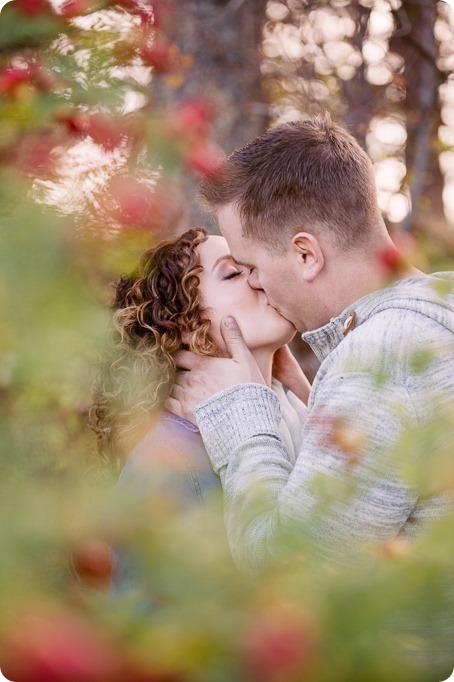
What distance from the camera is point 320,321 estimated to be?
6.86 ft

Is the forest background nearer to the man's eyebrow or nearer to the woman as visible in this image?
the man's eyebrow

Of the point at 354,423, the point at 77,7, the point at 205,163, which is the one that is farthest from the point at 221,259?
the point at 77,7

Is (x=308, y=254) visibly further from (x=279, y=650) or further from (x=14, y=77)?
(x=279, y=650)

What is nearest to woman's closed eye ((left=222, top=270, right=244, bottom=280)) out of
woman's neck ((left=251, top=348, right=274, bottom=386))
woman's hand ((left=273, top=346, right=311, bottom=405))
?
woman's neck ((left=251, top=348, right=274, bottom=386))

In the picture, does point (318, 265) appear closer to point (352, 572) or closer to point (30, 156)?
point (30, 156)

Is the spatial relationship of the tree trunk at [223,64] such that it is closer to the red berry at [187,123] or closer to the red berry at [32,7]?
the red berry at [187,123]

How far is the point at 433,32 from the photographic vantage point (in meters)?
6.44

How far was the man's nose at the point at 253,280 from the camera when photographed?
7.22 feet

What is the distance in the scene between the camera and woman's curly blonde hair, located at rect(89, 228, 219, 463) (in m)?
2.24

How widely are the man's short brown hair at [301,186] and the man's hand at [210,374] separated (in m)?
0.29

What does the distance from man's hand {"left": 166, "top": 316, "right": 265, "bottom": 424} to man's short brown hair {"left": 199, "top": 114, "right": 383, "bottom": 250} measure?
29 centimetres

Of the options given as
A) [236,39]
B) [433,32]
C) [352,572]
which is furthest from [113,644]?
[433,32]

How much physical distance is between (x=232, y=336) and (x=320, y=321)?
26cm

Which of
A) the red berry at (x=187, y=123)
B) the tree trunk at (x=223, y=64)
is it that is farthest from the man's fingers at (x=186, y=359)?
the tree trunk at (x=223, y=64)
